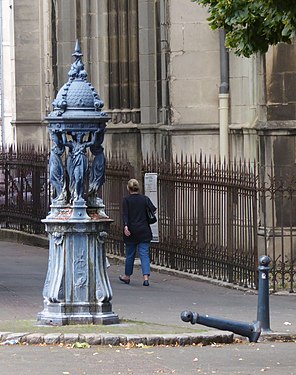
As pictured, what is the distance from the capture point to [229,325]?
1570 centimetres

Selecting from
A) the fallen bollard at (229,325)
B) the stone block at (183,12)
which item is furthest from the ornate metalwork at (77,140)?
the stone block at (183,12)

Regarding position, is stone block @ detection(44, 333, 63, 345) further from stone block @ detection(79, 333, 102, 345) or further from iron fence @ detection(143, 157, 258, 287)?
iron fence @ detection(143, 157, 258, 287)

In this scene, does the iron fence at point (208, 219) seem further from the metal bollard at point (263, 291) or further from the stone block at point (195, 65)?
the metal bollard at point (263, 291)

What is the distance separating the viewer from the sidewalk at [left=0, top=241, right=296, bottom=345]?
1541 cm

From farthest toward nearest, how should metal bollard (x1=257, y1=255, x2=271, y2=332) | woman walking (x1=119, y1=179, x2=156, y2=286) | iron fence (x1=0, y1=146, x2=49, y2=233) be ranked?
iron fence (x1=0, y1=146, x2=49, y2=233) → woman walking (x1=119, y1=179, x2=156, y2=286) → metal bollard (x1=257, y1=255, x2=271, y2=332)

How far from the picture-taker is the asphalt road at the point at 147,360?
13617 millimetres

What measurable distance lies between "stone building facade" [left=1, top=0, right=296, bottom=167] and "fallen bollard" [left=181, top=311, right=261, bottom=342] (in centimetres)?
756

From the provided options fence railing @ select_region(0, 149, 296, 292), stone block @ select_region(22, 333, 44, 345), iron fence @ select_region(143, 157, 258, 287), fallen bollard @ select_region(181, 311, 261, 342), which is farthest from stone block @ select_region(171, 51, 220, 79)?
stone block @ select_region(22, 333, 44, 345)

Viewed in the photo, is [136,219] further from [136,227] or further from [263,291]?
[263,291]

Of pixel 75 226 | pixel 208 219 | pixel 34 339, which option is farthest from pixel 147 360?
pixel 208 219

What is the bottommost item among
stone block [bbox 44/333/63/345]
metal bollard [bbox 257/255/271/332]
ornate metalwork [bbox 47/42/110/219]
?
stone block [bbox 44/333/63/345]

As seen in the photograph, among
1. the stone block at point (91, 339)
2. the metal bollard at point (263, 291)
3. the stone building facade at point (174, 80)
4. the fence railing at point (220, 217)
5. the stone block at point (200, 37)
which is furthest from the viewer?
the stone block at point (200, 37)

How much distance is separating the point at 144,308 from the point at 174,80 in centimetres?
887

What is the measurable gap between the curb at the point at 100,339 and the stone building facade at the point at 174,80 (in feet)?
26.9
